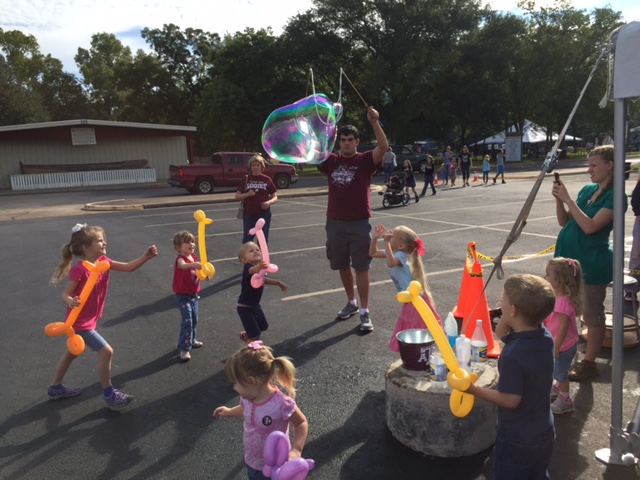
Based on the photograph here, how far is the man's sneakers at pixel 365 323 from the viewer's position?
225 inches

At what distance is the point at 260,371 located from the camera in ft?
8.45

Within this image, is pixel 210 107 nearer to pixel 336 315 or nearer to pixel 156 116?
pixel 156 116

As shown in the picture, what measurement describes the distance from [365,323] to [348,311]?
1.69 feet

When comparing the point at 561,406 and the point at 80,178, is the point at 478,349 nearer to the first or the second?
the point at 561,406

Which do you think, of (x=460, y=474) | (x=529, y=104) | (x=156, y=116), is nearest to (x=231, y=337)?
(x=460, y=474)

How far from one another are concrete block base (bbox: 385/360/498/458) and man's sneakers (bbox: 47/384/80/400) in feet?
9.04

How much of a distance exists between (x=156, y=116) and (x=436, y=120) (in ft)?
97.7

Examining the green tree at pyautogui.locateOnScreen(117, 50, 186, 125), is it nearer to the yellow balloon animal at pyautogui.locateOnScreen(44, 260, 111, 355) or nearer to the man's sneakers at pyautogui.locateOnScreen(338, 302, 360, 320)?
the man's sneakers at pyautogui.locateOnScreen(338, 302, 360, 320)

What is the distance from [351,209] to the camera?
5781 mm

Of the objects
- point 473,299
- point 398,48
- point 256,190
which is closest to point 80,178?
point 398,48

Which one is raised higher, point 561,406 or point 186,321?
point 186,321

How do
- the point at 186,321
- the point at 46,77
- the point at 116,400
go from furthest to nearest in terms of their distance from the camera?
1. the point at 46,77
2. the point at 186,321
3. the point at 116,400

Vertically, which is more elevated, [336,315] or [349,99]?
[349,99]

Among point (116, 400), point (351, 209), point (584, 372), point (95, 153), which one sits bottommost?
point (584, 372)
